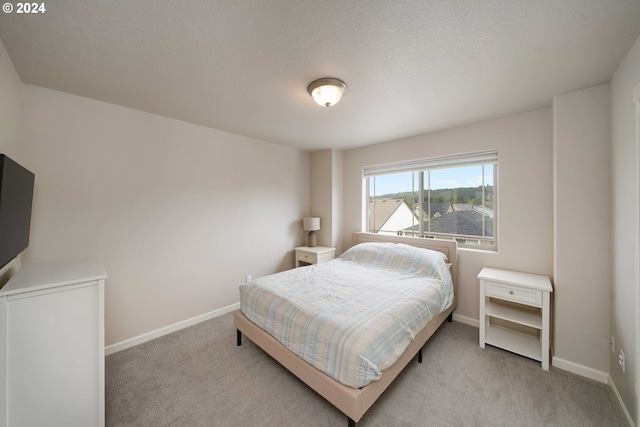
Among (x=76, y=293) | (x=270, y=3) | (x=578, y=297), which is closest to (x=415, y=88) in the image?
(x=270, y=3)

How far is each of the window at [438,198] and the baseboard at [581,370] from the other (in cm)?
122

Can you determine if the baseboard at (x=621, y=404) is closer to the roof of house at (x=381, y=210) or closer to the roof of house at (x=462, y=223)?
the roof of house at (x=462, y=223)

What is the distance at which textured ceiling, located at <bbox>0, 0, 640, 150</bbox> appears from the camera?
4.10ft

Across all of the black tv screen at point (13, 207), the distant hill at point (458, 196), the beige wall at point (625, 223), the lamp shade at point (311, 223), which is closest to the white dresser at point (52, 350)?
the black tv screen at point (13, 207)

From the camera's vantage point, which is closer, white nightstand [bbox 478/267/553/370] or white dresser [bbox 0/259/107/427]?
white dresser [bbox 0/259/107/427]

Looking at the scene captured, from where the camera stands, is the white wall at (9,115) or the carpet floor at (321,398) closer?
the white wall at (9,115)

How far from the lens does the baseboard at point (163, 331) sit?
2.42 m

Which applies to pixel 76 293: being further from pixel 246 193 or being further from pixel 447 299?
pixel 447 299

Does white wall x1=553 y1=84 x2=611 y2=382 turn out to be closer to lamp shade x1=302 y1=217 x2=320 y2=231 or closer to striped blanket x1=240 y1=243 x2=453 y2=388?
striped blanket x1=240 y1=243 x2=453 y2=388

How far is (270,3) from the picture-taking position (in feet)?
3.93

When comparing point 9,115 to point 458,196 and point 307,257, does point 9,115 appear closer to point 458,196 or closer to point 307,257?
point 307,257

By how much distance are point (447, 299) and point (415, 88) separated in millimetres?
2196

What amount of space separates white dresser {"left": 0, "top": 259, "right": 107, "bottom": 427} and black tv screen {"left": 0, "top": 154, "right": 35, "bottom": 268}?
209mm

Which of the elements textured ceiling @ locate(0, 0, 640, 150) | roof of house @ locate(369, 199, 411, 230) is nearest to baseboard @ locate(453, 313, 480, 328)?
roof of house @ locate(369, 199, 411, 230)
